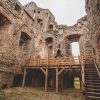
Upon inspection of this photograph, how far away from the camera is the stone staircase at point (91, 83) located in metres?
6.84

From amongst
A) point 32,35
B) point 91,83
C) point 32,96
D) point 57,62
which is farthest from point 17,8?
point 91,83

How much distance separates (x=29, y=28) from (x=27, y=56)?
348 cm

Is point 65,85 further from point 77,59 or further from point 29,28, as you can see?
point 29,28

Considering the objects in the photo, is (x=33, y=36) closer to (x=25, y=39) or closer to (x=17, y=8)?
(x=25, y=39)

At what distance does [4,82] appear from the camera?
1031 centimetres

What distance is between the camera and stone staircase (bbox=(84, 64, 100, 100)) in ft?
22.4

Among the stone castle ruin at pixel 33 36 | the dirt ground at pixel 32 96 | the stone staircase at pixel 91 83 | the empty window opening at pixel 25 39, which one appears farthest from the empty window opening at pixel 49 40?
the dirt ground at pixel 32 96

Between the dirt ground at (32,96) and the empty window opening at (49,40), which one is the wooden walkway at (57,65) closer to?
the dirt ground at (32,96)

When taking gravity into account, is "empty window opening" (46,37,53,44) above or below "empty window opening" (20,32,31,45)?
above

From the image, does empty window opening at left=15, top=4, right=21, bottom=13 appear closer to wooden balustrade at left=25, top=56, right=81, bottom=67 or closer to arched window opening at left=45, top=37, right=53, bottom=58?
wooden balustrade at left=25, top=56, right=81, bottom=67

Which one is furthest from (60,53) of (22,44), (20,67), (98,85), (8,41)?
(98,85)

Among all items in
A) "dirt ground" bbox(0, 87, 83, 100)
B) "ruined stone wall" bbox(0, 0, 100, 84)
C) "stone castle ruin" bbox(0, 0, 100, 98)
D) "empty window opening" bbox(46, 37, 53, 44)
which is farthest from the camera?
"empty window opening" bbox(46, 37, 53, 44)

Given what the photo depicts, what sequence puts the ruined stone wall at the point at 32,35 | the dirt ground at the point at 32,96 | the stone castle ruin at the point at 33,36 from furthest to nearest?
the ruined stone wall at the point at 32,35 → the stone castle ruin at the point at 33,36 → the dirt ground at the point at 32,96

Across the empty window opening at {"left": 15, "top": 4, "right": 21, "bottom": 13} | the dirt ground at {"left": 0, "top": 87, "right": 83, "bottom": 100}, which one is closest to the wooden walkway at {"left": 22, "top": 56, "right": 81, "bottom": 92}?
the dirt ground at {"left": 0, "top": 87, "right": 83, "bottom": 100}
